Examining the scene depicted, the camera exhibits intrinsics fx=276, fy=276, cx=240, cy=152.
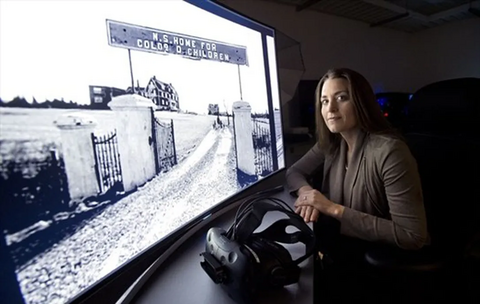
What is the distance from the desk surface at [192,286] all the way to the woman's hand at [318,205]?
0.19 m

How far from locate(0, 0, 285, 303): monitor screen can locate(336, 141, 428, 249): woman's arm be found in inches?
18.0

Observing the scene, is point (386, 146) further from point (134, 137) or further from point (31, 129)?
point (31, 129)

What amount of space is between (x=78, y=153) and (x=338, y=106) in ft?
2.70

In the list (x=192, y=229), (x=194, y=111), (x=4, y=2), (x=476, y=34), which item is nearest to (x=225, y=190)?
(x=192, y=229)

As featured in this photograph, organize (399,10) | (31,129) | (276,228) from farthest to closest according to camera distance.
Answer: (399,10) < (276,228) < (31,129)

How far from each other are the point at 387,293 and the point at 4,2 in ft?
3.41

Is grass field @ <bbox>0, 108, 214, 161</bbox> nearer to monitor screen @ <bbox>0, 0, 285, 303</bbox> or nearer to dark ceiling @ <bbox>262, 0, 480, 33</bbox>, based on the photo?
monitor screen @ <bbox>0, 0, 285, 303</bbox>

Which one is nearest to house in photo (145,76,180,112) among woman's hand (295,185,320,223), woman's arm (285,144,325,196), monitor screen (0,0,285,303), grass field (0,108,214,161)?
monitor screen (0,0,285,303)

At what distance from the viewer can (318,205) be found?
3.11 feet

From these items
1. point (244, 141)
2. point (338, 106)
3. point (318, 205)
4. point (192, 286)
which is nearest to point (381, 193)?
point (318, 205)

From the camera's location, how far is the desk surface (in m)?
0.60

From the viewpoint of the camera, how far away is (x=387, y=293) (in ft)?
2.58

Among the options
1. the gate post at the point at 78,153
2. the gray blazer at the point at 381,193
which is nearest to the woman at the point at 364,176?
the gray blazer at the point at 381,193

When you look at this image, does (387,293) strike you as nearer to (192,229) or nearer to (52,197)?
(192,229)
